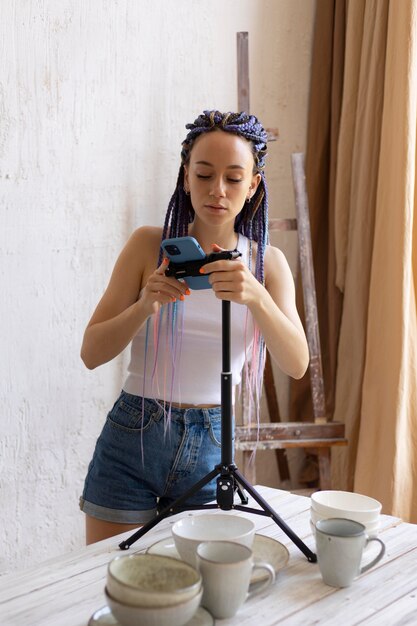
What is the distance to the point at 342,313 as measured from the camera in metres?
2.51

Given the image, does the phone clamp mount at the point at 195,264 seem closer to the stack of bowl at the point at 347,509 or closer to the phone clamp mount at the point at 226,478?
the phone clamp mount at the point at 226,478

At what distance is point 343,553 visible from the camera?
91 cm

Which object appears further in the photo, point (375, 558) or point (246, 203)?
point (246, 203)

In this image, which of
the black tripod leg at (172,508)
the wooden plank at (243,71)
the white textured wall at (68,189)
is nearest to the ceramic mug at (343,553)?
the black tripod leg at (172,508)

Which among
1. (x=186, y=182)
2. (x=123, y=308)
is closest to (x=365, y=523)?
(x=123, y=308)

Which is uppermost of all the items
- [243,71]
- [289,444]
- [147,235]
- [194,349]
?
[243,71]

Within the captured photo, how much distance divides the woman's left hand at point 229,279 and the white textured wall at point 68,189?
3.01 feet

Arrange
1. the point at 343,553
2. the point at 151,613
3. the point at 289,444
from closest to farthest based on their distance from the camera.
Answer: the point at 151,613, the point at 343,553, the point at 289,444

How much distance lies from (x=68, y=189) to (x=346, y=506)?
120 centimetres

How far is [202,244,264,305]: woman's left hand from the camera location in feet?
3.49

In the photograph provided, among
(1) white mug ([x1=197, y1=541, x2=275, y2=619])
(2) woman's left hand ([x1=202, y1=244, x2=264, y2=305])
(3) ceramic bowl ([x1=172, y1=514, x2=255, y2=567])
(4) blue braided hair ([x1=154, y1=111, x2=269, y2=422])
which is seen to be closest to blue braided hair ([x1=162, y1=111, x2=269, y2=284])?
(4) blue braided hair ([x1=154, y1=111, x2=269, y2=422])

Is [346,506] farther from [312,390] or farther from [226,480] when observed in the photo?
[312,390]

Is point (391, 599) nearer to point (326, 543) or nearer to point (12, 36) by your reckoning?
point (326, 543)

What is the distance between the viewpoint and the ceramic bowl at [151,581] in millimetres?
726
